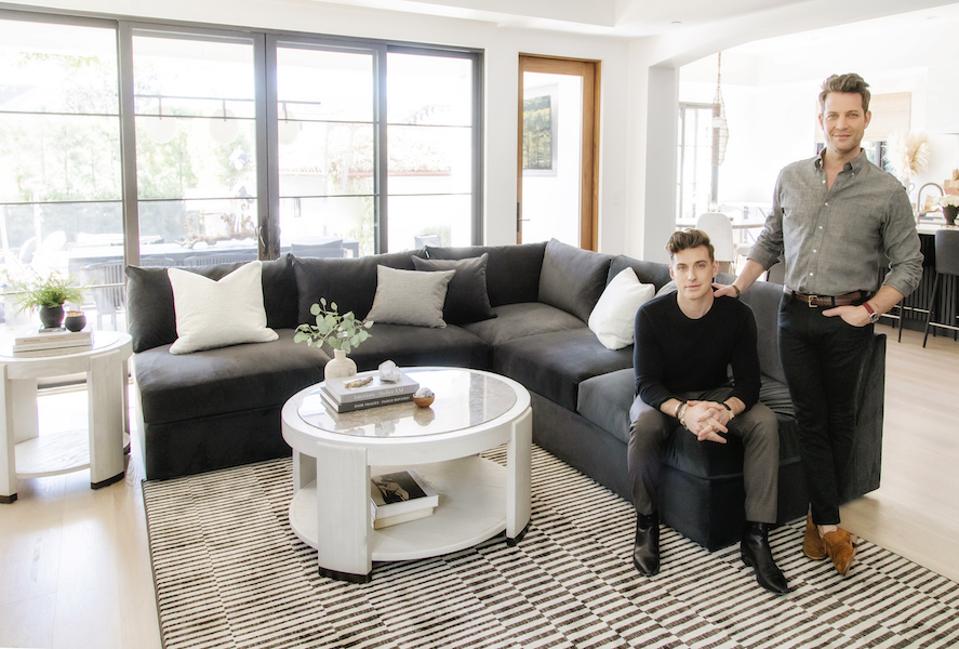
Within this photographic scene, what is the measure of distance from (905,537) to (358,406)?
2145 millimetres

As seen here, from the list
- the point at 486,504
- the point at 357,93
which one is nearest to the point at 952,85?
the point at 357,93

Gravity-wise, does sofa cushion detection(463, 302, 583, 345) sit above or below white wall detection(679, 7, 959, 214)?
below

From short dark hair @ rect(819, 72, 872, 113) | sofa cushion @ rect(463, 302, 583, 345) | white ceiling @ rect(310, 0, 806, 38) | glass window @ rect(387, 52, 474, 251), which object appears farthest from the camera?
glass window @ rect(387, 52, 474, 251)

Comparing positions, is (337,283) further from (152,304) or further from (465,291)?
(152,304)

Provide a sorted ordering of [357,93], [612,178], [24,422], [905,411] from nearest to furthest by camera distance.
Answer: [24,422] < [905,411] < [357,93] < [612,178]

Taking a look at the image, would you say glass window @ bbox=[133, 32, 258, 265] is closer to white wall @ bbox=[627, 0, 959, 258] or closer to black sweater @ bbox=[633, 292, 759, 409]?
white wall @ bbox=[627, 0, 959, 258]

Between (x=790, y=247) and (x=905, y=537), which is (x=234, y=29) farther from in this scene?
(x=905, y=537)

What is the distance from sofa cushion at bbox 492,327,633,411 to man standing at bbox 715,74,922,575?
3.48 ft

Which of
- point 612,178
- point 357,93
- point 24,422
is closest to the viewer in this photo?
point 24,422

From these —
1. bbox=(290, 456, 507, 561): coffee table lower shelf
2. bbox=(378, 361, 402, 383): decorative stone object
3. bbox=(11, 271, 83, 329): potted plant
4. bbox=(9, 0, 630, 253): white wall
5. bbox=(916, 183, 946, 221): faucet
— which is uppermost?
bbox=(9, 0, 630, 253): white wall

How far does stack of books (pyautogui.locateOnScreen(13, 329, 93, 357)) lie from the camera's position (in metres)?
3.35

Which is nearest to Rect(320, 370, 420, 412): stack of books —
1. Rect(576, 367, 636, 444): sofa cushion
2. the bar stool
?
Rect(576, 367, 636, 444): sofa cushion

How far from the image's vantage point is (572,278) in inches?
189

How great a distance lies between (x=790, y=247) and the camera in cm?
282
